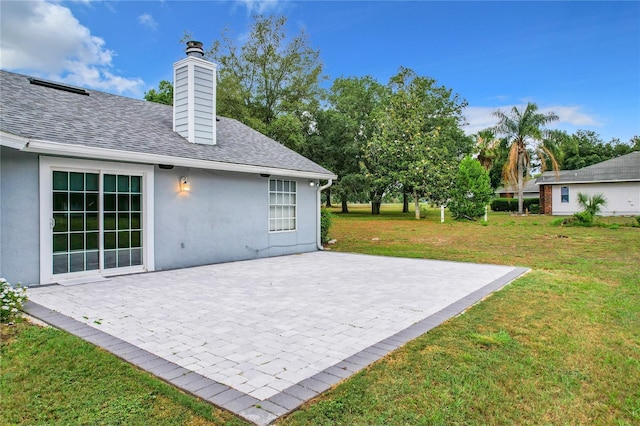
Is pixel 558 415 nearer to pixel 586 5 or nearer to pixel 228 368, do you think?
pixel 228 368

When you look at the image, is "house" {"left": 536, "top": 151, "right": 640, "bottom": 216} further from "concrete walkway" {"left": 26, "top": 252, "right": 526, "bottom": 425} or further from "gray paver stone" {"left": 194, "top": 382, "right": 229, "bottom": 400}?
"gray paver stone" {"left": 194, "top": 382, "right": 229, "bottom": 400}

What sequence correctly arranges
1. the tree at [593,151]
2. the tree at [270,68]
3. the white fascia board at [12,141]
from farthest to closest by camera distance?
the tree at [593,151] → the tree at [270,68] → the white fascia board at [12,141]

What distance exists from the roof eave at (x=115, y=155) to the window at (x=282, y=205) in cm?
65

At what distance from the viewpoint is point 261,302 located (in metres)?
5.59

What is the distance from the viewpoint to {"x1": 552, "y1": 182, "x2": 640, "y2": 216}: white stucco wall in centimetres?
2703

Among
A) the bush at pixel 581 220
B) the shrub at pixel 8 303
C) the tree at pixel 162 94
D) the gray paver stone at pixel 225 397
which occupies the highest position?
the tree at pixel 162 94

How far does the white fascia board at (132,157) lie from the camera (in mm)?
6195

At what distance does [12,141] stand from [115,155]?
156cm

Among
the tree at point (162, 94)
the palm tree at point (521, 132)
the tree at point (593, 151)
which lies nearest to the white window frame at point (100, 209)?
the tree at point (162, 94)

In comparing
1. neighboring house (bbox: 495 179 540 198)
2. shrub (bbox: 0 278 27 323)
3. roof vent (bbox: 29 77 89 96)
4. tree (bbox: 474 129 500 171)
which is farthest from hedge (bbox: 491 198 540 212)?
shrub (bbox: 0 278 27 323)

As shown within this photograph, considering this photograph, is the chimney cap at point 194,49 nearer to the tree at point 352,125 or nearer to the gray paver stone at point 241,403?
the gray paver stone at point 241,403

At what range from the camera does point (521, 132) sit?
91.8ft

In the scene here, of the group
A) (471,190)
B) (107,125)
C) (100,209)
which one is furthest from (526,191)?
(100,209)

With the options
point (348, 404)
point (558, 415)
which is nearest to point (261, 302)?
point (348, 404)
